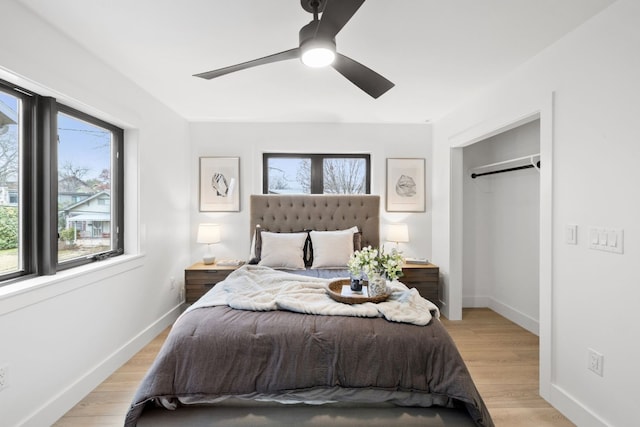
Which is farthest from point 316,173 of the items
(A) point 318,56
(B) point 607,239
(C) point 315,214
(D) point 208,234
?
(B) point 607,239

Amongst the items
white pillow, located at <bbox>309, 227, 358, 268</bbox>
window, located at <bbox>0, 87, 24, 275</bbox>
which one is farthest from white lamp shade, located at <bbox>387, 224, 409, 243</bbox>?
window, located at <bbox>0, 87, 24, 275</bbox>

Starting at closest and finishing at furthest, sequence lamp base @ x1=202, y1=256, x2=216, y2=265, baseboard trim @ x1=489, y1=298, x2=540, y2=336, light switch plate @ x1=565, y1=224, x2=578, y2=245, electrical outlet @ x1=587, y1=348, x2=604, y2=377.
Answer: electrical outlet @ x1=587, y1=348, x2=604, y2=377
light switch plate @ x1=565, y1=224, x2=578, y2=245
baseboard trim @ x1=489, y1=298, x2=540, y2=336
lamp base @ x1=202, y1=256, x2=216, y2=265

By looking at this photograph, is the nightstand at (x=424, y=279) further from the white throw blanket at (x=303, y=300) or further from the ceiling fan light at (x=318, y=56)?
the ceiling fan light at (x=318, y=56)

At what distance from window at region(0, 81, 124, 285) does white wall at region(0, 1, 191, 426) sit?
0.39 feet

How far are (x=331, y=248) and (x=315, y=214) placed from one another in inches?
24.4

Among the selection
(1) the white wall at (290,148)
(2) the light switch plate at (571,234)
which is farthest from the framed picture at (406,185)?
(2) the light switch plate at (571,234)

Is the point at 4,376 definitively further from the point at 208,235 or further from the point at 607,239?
the point at 607,239

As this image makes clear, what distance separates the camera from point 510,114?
2.54 m

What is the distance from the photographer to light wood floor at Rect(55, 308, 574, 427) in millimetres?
1979

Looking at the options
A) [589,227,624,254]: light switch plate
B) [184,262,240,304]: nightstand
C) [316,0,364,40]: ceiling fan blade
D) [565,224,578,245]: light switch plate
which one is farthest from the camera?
[184,262,240,304]: nightstand

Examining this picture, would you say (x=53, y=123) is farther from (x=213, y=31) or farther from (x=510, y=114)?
(x=510, y=114)

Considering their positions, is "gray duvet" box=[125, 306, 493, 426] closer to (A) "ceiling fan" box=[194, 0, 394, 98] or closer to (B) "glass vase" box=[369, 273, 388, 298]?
(B) "glass vase" box=[369, 273, 388, 298]

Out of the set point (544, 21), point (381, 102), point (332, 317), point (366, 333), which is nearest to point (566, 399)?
point (366, 333)

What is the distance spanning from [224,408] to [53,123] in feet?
6.79
